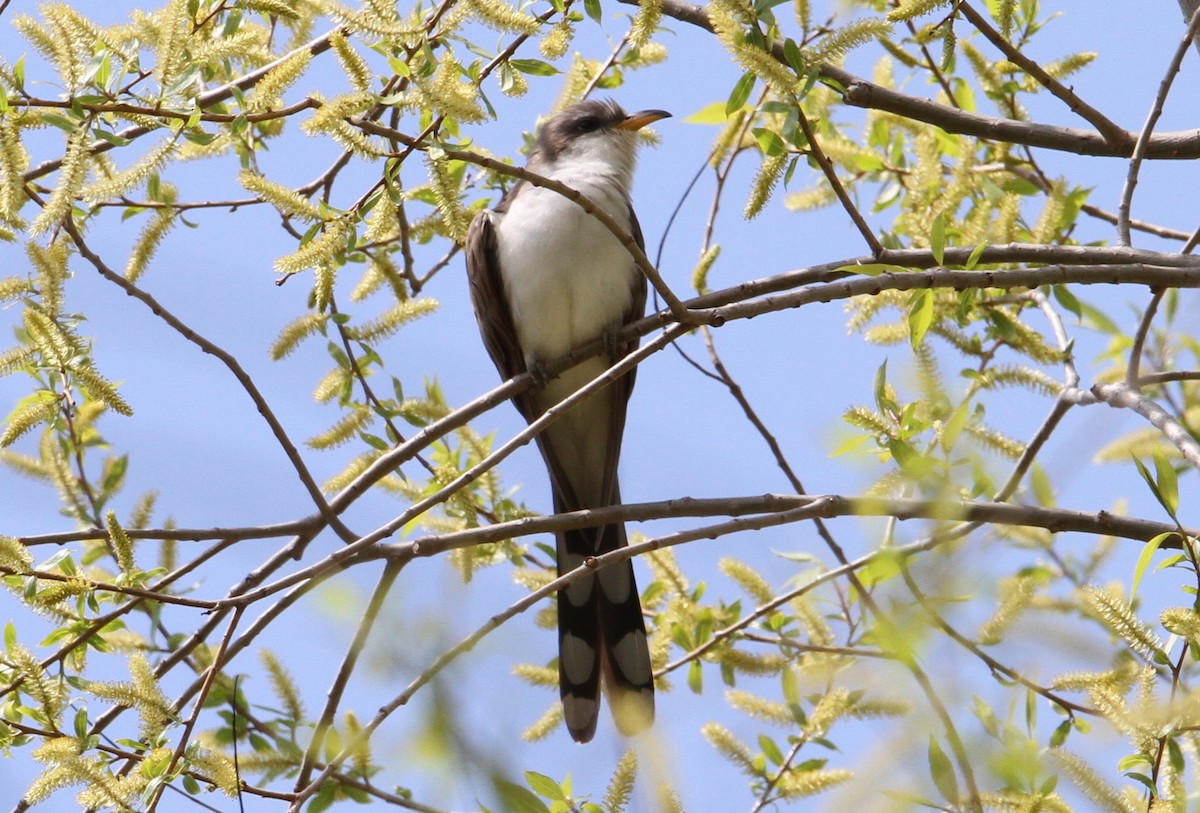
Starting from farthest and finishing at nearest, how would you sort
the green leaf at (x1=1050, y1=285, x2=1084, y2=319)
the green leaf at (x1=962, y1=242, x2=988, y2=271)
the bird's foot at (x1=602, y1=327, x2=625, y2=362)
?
1. the bird's foot at (x1=602, y1=327, x2=625, y2=362)
2. the green leaf at (x1=1050, y1=285, x2=1084, y2=319)
3. the green leaf at (x1=962, y1=242, x2=988, y2=271)

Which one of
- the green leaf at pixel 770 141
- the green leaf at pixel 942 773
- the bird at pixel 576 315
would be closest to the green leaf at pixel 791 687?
the bird at pixel 576 315

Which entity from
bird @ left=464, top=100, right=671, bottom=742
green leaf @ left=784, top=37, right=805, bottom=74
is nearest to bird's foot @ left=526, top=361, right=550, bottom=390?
bird @ left=464, top=100, right=671, bottom=742

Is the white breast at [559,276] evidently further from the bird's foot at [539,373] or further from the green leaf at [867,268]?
the green leaf at [867,268]

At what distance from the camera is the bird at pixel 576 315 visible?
4.00m

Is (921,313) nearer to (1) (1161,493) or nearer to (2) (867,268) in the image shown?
(2) (867,268)

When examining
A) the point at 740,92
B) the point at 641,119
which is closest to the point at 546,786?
the point at 740,92

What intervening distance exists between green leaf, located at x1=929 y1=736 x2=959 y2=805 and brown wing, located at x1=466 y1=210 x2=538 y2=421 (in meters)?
3.30

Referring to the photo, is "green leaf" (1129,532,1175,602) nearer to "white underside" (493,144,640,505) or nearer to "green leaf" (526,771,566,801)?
"green leaf" (526,771,566,801)

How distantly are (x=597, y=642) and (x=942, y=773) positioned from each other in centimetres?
259

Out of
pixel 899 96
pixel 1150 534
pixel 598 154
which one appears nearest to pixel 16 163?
pixel 899 96

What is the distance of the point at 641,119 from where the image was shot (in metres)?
5.06

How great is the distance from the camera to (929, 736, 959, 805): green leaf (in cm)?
130

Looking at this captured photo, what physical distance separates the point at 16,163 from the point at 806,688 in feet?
7.39

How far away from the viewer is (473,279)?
4691 mm
